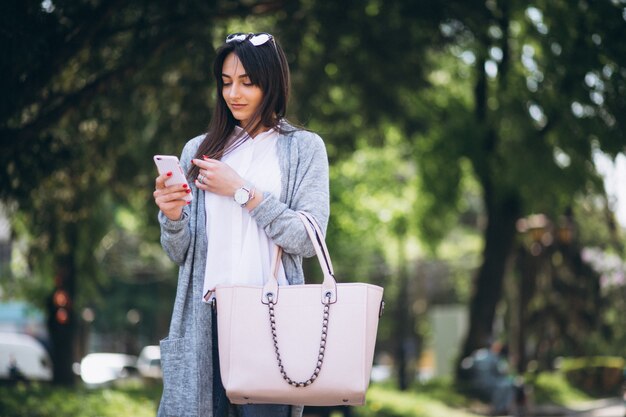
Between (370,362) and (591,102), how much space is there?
361 inches

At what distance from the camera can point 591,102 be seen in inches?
464

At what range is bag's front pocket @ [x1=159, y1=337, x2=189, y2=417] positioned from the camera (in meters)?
3.36

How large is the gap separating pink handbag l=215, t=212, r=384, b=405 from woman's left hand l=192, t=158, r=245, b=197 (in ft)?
1.12

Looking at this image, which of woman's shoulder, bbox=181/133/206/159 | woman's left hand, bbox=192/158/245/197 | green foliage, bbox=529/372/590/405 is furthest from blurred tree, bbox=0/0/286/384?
green foliage, bbox=529/372/590/405

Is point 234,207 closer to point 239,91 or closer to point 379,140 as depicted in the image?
point 239,91

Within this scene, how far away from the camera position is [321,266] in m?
3.25

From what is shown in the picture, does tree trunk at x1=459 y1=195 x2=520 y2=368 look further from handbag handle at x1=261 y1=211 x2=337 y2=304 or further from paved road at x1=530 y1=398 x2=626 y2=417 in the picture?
handbag handle at x1=261 y1=211 x2=337 y2=304

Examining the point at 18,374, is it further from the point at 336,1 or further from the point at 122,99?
the point at 336,1

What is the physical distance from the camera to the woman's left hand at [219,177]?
3.39 m

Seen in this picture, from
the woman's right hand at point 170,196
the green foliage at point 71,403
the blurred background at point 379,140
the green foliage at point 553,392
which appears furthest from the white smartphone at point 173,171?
the green foliage at point 553,392

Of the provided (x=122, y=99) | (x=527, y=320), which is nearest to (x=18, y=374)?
(x=122, y=99)

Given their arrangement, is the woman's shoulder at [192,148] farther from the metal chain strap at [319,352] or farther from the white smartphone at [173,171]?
the metal chain strap at [319,352]

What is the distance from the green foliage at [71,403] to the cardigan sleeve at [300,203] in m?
8.55

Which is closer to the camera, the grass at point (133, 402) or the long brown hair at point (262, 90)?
the long brown hair at point (262, 90)
